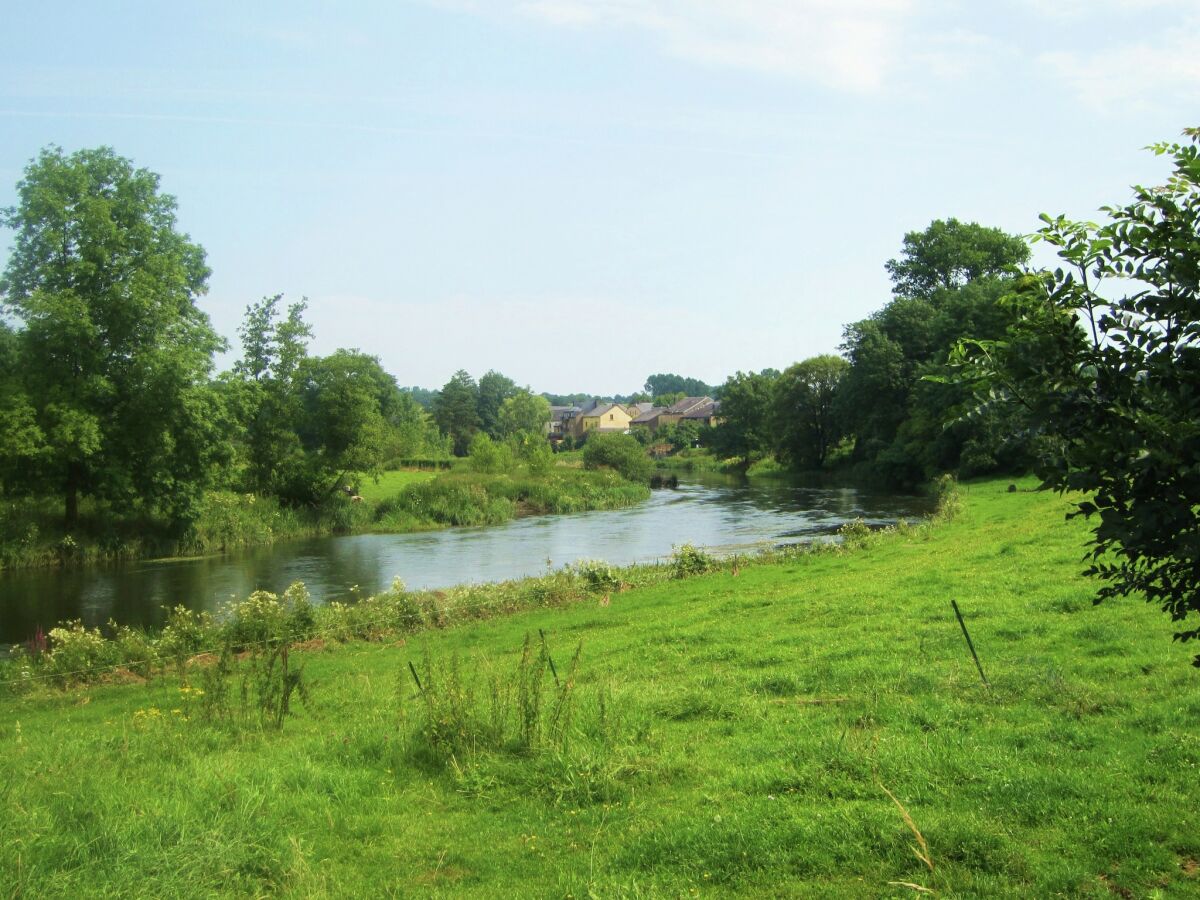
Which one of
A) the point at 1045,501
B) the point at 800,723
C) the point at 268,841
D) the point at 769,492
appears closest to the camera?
the point at 268,841

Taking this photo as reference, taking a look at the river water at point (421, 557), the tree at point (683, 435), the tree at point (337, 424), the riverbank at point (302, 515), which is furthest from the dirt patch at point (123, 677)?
the tree at point (683, 435)

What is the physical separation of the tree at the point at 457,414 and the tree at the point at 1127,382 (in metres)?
124

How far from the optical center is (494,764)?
7484 millimetres

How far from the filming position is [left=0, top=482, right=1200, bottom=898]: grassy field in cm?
528

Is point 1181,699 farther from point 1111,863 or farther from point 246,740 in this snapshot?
point 246,740

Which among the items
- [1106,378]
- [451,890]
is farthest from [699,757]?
[1106,378]

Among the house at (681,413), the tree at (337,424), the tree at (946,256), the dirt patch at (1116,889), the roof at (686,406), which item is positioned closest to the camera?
the dirt patch at (1116,889)

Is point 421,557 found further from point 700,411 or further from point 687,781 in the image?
point 700,411

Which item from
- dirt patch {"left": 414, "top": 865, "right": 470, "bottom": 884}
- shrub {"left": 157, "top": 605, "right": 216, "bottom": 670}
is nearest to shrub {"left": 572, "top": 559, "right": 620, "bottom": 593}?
shrub {"left": 157, "top": 605, "right": 216, "bottom": 670}

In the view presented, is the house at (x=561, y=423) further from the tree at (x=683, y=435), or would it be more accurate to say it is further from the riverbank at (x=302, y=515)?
the riverbank at (x=302, y=515)

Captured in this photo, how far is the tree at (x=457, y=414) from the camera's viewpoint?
12812 cm

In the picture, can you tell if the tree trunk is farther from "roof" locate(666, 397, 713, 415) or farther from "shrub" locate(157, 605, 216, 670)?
"roof" locate(666, 397, 713, 415)

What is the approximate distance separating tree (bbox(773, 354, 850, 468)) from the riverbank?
22.7 m

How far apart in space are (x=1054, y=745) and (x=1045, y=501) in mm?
27997
